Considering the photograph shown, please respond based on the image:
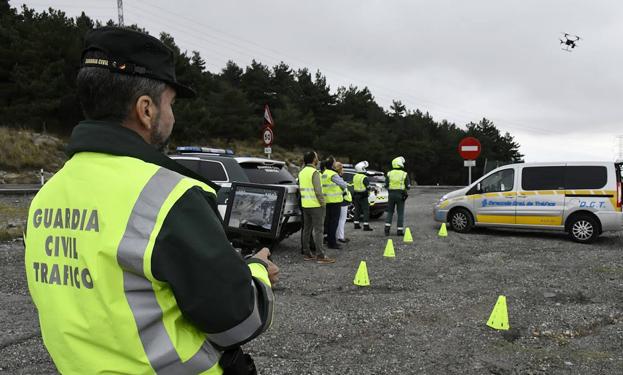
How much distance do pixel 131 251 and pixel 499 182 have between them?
1185 centimetres

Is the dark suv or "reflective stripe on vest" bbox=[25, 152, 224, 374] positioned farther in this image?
the dark suv

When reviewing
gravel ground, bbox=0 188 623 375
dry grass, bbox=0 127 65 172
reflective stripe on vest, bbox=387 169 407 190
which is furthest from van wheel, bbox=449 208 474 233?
dry grass, bbox=0 127 65 172

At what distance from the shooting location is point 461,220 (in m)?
12.3

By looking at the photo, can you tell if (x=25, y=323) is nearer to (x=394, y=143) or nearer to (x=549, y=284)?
(x=549, y=284)

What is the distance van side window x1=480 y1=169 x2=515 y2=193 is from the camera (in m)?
11.5

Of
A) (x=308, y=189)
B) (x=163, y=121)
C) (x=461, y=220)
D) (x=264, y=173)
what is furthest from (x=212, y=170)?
(x=461, y=220)

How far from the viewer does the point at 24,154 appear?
76.0 ft

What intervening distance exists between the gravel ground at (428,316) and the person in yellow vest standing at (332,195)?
60cm

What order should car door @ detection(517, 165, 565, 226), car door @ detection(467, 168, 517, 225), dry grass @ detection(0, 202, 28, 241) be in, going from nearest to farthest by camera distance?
dry grass @ detection(0, 202, 28, 241) → car door @ detection(517, 165, 565, 226) → car door @ detection(467, 168, 517, 225)

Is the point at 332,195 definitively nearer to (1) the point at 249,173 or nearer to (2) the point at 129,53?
(1) the point at 249,173

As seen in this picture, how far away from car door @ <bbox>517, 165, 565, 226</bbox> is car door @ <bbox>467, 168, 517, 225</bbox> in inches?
8.6

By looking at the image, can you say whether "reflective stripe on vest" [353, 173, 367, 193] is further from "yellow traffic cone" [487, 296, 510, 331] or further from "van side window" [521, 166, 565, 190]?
"yellow traffic cone" [487, 296, 510, 331]

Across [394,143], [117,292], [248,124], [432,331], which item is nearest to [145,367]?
[117,292]

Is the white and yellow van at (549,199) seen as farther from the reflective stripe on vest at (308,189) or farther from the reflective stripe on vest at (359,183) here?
the reflective stripe on vest at (308,189)
